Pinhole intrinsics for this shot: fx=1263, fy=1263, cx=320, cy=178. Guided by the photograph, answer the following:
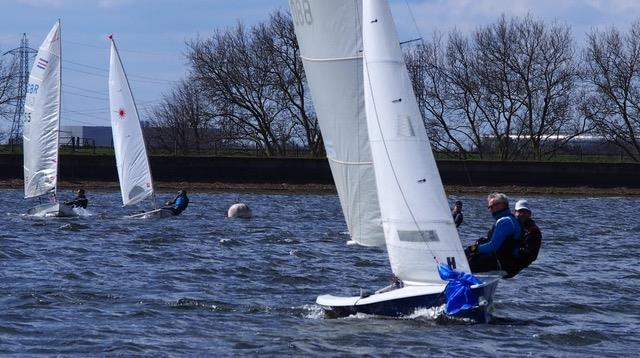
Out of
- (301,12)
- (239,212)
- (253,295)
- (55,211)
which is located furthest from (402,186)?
(239,212)

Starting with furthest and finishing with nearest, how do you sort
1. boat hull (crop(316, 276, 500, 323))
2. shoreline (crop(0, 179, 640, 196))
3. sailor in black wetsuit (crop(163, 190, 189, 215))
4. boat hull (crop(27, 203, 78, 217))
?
shoreline (crop(0, 179, 640, 196)) < sailor in black wetsuit (crop(163, 190, 189, 215)) < boat hull (crop(27, 203, 78, 217)) < boat hull (crop(316, 276, 500, 323))

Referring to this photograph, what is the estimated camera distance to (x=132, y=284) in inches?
677

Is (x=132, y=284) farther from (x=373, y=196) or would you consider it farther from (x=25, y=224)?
(x=25, y=224)

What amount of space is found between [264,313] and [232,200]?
29290 millimetres

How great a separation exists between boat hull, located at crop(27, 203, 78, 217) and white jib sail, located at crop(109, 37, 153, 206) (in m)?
2.40

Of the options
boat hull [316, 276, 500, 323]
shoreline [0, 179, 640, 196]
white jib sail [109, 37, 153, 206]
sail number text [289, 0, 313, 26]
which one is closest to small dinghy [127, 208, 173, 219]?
white jib sail [109, 37, 153, 206]

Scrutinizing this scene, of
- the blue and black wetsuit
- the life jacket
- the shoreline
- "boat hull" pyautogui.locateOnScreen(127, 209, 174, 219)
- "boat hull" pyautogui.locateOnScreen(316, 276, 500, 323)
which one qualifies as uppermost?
the life jacket

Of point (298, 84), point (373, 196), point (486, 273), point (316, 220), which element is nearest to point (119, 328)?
point (373, 196)

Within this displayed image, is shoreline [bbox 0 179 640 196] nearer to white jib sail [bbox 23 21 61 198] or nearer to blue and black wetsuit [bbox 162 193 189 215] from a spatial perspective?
Result: white jib sail [bbox 23 21 61 198]

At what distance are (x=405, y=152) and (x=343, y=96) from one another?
103 centimetres

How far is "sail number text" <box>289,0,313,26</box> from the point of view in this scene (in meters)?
13.9

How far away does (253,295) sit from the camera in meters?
16.5

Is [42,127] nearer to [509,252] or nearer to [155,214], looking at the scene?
[155,214]

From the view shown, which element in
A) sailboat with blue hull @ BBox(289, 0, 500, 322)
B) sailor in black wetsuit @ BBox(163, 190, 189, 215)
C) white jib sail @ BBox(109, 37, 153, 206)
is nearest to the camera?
sailboat with blue hull @ BBox(289, 0, 500, 322)
